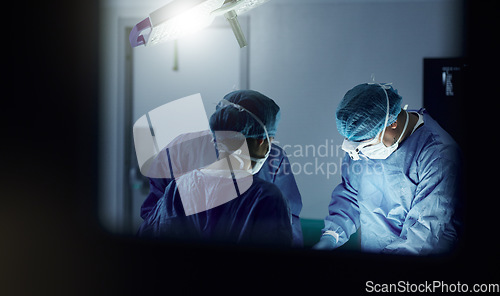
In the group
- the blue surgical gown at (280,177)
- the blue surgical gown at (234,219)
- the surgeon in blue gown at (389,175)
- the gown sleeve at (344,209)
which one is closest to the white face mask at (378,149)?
the surgeon in blue gown at (389,175)

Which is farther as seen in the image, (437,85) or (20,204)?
(437,85)

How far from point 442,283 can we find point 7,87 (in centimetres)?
139

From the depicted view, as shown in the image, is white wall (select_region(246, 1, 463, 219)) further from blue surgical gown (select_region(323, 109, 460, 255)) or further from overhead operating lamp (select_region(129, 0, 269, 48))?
overhead operating lamp (select_region(129, 0, 269, 48))

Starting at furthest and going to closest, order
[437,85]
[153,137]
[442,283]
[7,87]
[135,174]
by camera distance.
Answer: [135,174]
[437,85]
[153,137]
[7,87]
[442,283]

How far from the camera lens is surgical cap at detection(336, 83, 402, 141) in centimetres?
119

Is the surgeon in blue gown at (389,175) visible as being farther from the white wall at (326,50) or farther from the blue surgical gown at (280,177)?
the white wall at (326,50)

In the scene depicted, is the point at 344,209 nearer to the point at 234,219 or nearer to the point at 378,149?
the point at 378,149

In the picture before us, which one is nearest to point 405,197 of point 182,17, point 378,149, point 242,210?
point 378,149

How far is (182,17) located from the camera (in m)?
1.04

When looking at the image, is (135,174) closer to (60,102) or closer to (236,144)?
(60,102)

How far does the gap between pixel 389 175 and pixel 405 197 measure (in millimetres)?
94

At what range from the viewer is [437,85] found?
2.00 meters

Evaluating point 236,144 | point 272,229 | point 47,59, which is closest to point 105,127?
point 47,59

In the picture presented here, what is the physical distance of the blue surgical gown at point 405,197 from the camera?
106 cm
